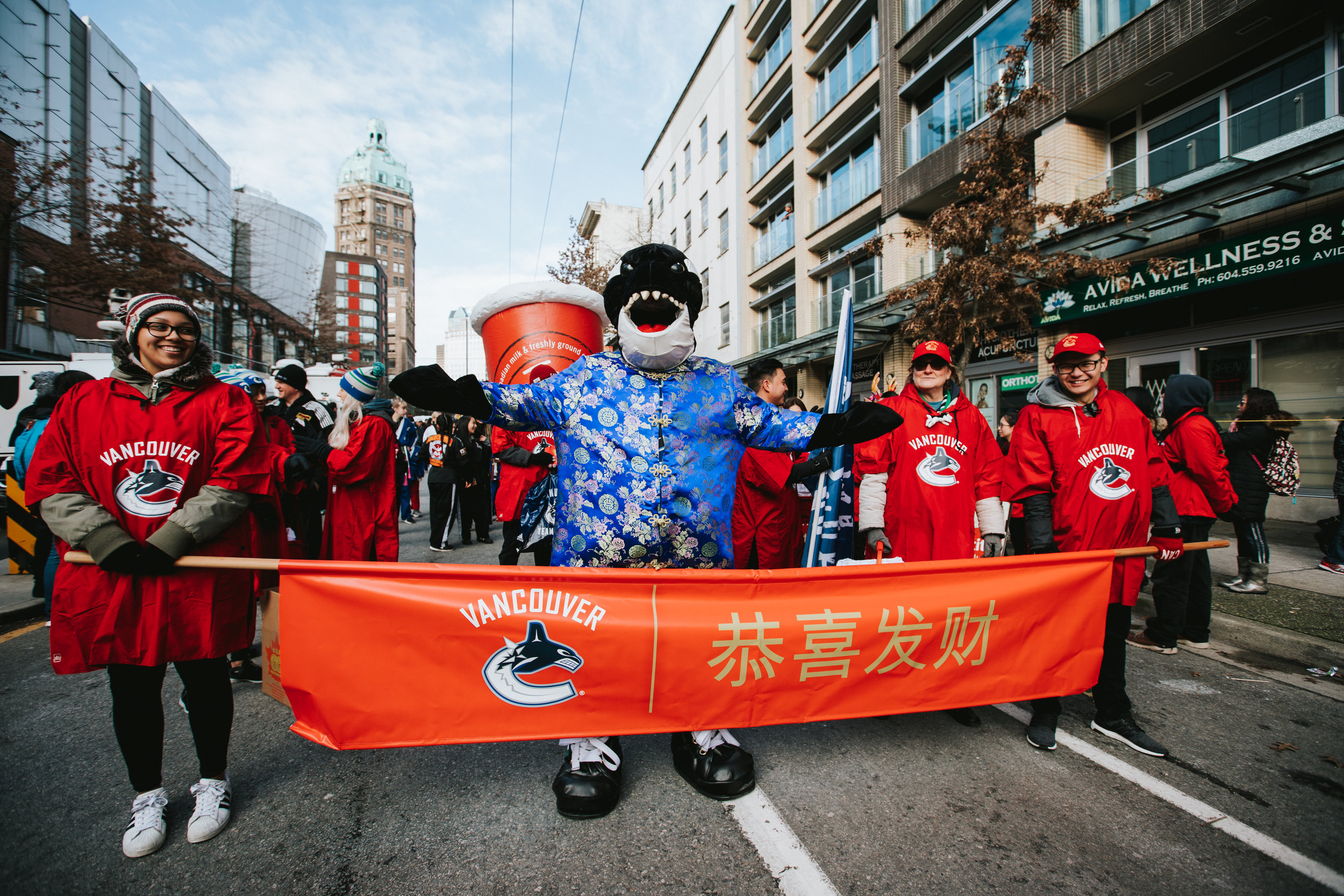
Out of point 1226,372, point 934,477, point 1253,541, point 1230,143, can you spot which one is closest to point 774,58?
point 1230,143

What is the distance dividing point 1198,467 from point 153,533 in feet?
19.4

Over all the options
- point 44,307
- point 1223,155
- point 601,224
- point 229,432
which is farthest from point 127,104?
point 1223,155

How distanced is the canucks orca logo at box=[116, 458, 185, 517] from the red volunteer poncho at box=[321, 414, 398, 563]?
63.9 inches

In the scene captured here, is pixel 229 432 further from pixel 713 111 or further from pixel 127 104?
pixel 127 104

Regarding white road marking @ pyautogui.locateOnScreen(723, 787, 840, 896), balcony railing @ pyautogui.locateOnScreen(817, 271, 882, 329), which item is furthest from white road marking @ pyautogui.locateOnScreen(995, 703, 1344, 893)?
balcony railing @ pyautogui.locateOnScreen(817, 271, 882, 329)

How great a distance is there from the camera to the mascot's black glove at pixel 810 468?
11.7 ft

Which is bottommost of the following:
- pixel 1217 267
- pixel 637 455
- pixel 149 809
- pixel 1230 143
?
pixel 149 809

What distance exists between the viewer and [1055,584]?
249 centimetres

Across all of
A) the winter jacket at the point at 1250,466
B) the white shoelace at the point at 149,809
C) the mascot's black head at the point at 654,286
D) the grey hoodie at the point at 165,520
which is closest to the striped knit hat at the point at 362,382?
the grey hoodie at the point at 165,520

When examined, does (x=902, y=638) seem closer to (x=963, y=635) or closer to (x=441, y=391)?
(x=963, y=635)

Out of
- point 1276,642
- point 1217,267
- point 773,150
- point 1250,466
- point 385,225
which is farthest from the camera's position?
point 385,225

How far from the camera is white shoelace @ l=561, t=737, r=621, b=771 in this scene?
2291mm

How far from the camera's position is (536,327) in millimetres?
4168

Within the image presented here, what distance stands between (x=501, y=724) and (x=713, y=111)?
3082 cm
